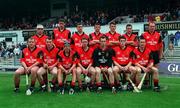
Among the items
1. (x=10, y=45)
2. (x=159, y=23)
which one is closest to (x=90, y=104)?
(x=159, y=23)

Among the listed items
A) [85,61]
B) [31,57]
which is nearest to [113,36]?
[85,61]

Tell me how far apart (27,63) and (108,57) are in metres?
2.29

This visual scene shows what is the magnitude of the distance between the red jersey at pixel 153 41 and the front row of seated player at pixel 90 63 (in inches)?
21.8

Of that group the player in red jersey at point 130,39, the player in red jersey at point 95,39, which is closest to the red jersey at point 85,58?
the player in red jersey at point 95,39

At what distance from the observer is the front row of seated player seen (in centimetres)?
1169

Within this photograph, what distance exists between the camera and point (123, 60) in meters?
12.0

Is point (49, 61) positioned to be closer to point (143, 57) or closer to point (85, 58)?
point (85, 58)

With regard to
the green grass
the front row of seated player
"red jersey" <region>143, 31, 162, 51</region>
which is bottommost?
the green grass

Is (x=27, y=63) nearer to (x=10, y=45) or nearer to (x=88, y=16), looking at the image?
(x=10, y=45)

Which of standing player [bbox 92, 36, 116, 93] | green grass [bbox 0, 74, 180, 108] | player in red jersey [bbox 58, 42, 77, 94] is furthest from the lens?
standing player [bbox 92, 36, 116, 93]

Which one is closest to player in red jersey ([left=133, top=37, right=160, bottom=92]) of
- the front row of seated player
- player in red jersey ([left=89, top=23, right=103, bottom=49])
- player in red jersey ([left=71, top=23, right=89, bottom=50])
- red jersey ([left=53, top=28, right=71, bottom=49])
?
the front row of seated player

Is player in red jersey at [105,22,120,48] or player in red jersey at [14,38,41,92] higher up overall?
player in red jersey at [105,22,120,48]

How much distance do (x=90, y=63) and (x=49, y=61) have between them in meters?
1.19

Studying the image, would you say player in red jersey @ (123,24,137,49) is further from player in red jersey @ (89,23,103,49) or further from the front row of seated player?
player in red jersey @ (89,23,103,49)
